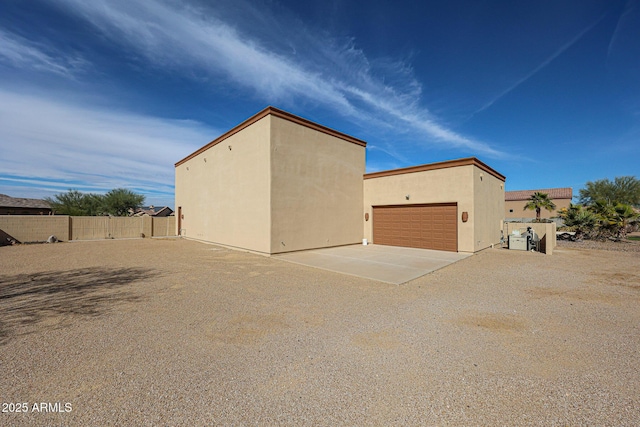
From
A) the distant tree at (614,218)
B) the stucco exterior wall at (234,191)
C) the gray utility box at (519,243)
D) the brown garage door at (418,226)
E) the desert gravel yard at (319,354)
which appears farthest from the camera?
the distant tree at (614,218)

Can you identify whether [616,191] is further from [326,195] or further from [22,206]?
[22,206]

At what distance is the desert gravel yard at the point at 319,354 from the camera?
243 cm

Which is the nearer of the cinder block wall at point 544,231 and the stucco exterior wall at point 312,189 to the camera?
the stucco exterior wall at point 312,189

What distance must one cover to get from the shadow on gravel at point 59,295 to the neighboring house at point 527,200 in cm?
5406

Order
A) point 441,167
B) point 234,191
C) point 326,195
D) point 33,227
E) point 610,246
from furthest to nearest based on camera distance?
point 33,227 < point 610,246 < point 234,191 < point 326,195 < point 441,167

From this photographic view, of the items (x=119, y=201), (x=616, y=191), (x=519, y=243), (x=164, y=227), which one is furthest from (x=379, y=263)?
(x=616, y=191)

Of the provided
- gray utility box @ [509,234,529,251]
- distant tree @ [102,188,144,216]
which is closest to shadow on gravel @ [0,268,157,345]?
gray utility box @ [509,234,529,251]

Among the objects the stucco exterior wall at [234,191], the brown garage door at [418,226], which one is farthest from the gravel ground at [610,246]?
the stucco exterior wall at [234,191]

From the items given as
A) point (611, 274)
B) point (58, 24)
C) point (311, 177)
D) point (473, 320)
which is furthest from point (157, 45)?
point (611, 274)

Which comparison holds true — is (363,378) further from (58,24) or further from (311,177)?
(58,24)

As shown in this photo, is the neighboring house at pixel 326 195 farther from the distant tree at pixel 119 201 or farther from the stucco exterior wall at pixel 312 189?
the distant tree at pixel 119 201

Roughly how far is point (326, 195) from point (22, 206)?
46135 mm

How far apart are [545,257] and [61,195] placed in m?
48.7

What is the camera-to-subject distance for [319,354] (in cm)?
347
